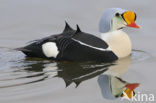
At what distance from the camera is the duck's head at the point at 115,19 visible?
9.92m

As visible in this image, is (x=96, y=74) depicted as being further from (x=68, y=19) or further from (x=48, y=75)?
(x=68, y=19)

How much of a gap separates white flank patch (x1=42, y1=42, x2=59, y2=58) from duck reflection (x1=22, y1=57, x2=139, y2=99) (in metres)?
0.16

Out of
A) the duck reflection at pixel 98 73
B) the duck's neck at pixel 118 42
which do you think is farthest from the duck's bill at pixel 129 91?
the duck's neck at pixel 118 42

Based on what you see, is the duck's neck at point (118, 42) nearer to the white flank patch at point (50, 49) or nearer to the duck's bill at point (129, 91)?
the white flank patch at point (50, 49)

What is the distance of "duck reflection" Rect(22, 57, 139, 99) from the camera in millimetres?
8619

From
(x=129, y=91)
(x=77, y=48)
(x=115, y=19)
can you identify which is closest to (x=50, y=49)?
(x=77, y=48)

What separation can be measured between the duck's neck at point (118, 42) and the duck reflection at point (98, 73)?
136 millimetres

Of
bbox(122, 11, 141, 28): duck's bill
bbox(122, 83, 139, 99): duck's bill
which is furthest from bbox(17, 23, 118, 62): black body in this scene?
bbox(122, 83, 139, 99): duck's bill

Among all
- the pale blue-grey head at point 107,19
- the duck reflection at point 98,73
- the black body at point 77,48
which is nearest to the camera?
the duck reflection at point 98,73

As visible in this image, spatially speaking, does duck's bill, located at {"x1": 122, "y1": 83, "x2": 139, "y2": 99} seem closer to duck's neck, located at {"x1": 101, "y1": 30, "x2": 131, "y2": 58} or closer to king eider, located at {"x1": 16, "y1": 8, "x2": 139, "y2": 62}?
king eider, located at {"x1": 16, "y1": 8, "x2": 139, "y2": 62}

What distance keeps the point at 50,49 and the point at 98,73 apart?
1023 mm

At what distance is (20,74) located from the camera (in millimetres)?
9078

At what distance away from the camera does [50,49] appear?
9734mm

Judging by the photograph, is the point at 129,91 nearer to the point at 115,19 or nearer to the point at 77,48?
the point at 77,48
